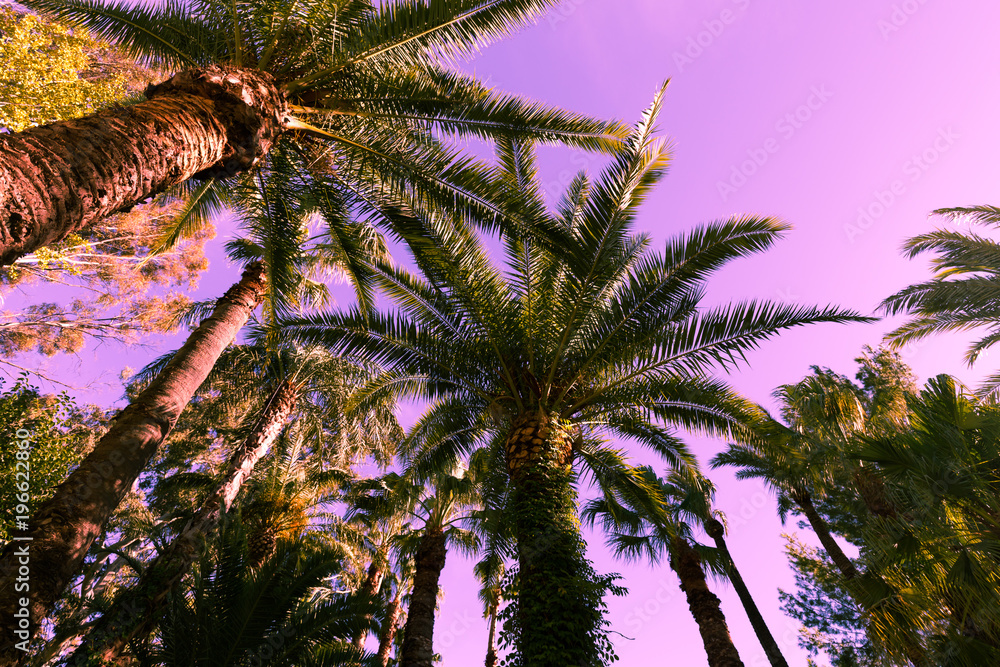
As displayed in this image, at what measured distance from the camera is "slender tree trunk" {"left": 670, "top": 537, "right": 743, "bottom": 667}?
1018cm

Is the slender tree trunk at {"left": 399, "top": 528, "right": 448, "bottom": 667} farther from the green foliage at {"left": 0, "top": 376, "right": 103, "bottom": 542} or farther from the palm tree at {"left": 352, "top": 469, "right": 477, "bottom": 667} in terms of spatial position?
the green foliage at {"left": 0, "top": 376, "right": 103, "bottom": 542}

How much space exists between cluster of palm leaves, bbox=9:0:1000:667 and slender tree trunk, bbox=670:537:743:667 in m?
0.10

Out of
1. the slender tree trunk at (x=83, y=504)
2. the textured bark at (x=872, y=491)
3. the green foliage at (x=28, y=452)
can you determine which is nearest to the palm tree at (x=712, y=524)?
the textured bark at (x=872, y=491)

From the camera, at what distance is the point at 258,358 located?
41.3 feet

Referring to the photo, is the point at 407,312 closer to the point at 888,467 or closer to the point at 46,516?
the point at 46,516

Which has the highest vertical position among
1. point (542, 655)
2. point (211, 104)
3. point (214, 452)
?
point (214, 452)

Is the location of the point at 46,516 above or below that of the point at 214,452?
below

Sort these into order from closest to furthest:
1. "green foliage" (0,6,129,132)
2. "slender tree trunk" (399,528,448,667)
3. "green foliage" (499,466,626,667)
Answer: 1. "green foliage" (499,466,626,667)
2. "green foliage" (0,6,129,132)
3. "slender tree trunk" (399,528,448,667)

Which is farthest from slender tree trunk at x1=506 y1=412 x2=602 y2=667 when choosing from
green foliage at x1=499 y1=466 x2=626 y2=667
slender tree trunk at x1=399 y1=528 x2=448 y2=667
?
slender tree trunk at x1=399 y1=528 x2=448 y2=667

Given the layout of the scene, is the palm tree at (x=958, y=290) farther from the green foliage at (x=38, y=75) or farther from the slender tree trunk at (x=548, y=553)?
the green foliage at (x=38, y=75)

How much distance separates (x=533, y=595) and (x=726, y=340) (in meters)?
4.40

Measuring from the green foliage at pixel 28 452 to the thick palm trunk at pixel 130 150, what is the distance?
20.4 ft

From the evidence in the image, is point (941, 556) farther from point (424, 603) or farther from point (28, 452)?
point (28, 452)

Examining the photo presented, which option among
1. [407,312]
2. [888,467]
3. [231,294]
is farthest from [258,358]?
[888,467]
